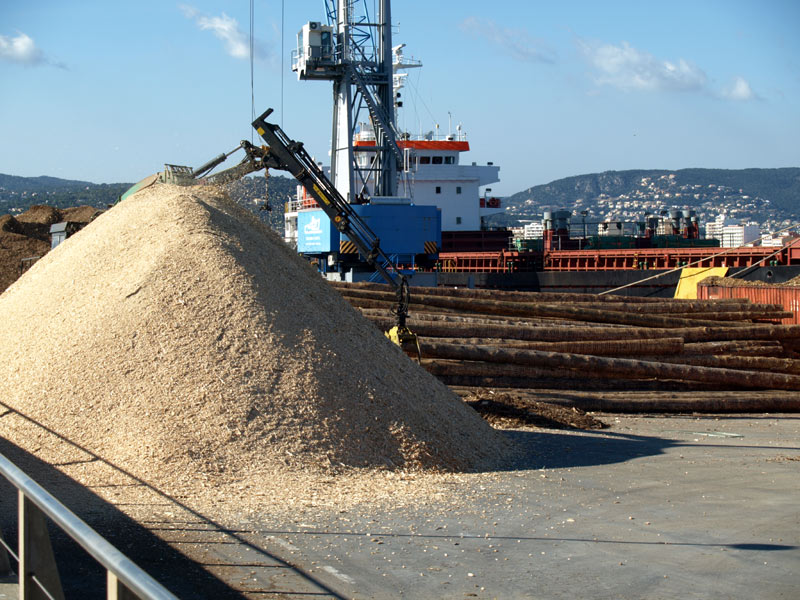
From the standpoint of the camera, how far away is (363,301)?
16.7 m

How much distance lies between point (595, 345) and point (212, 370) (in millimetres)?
9001

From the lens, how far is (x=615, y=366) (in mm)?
15078

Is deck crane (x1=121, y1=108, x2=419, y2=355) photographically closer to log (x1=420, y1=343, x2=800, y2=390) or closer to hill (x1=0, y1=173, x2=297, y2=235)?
log (x1=420, y1=343, x2=800, y2=390)

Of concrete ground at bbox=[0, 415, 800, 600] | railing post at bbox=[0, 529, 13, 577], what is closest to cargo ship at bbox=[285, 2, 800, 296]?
concrete ground at bbox=[0, 415, 800, 600]

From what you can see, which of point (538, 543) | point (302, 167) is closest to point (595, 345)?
point (302, 167)

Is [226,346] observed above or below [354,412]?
above

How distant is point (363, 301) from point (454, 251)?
28.4 metres

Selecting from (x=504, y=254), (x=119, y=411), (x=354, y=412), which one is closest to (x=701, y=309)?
(x=354, y=412)

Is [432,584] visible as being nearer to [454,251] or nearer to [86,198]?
[454,251]

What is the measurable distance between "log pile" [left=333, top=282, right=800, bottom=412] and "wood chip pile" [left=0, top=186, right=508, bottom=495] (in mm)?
3679

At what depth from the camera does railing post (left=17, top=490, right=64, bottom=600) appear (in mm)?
3467

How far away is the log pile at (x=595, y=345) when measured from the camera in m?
14.6

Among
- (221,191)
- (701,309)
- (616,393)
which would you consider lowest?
(616,393)

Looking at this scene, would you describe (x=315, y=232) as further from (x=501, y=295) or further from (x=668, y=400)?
(x=668, y=400)
